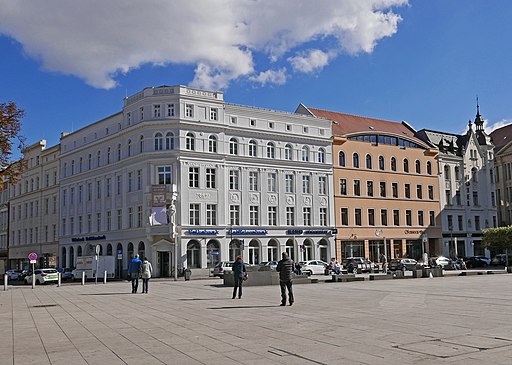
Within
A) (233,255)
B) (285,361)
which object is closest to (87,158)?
(233,255)

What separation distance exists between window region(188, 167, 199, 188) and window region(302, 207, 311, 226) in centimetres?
1258

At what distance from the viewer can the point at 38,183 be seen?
76.6m

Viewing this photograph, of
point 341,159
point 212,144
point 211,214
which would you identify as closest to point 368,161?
point 341,159

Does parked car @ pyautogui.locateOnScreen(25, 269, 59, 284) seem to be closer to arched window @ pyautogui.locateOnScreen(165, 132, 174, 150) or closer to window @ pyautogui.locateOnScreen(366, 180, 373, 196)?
arched window @ pyautogui.locateOnScreen(165, 132, 174, 150)

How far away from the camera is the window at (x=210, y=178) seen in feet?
176

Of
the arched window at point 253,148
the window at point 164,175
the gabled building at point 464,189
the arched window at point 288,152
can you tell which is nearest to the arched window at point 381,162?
the gabled building at point 464,189

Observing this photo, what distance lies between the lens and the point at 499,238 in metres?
59.0

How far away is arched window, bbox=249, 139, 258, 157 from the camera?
5669 cm

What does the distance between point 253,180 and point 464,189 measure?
3247cm

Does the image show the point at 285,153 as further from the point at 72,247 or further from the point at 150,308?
the point at 150,308

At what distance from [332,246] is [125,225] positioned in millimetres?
21816

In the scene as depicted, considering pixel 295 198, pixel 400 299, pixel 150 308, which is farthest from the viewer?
pixel 295 198

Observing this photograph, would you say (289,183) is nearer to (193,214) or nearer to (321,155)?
(321,155)

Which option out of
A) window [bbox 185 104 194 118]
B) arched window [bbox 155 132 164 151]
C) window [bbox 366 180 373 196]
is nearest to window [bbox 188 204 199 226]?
arched window [bbox 155 132 164 151]
